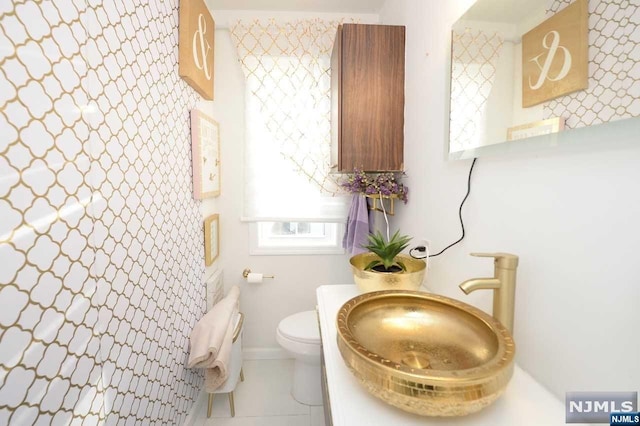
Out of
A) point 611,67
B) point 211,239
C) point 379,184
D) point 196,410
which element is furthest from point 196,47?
point 196,410

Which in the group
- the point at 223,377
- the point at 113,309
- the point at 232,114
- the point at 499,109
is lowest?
the point at 223,377

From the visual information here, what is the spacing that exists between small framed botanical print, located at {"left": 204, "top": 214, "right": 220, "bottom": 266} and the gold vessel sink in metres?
1.39

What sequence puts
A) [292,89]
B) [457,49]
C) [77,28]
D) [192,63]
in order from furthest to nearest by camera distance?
[292,89] → [192,63] → [457,49] → [77,28]

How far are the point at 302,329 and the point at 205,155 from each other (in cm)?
130

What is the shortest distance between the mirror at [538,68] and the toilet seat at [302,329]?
1.36 m

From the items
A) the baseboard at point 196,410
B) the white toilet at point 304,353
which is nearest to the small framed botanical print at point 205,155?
the white toilet at point 304,353

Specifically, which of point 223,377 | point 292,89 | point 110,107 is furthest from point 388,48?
point 223,377

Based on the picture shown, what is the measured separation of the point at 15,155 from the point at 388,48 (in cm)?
164

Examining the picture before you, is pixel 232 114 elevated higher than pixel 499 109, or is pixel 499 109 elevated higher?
pixel 232 114

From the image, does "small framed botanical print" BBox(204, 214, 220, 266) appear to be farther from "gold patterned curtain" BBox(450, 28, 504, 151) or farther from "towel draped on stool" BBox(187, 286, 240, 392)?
"gold patterned curtain" BBox(450, 28, 504, 151)

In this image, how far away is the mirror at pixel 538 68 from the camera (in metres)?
0.51

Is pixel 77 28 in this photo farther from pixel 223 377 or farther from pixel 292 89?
pixel 223 377

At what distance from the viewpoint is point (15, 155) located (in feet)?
2.05

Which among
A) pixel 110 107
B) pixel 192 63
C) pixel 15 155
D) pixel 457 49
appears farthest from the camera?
pixel 192 63
